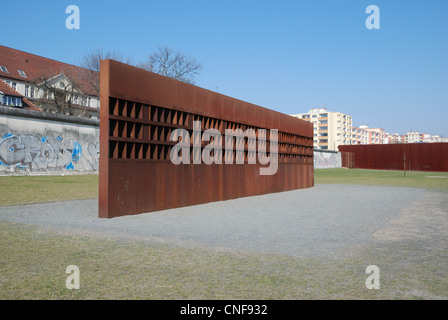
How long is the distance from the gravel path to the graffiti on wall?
1039 cm

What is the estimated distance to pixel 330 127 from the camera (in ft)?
499

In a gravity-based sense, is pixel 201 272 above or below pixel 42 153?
below

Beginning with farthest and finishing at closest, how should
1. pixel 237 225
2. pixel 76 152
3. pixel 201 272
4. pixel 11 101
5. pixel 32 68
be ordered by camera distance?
pixel 32 68
pixel 11 101
pixel 76 152
pixel 237 225
pixel 201 272

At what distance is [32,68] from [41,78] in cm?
1546

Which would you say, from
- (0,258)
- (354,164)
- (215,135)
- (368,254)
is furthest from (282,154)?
(354,164)

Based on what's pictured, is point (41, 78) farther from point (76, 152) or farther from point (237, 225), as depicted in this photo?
point (237, 225)

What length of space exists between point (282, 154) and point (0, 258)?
48.8 feet

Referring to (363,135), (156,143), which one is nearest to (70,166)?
(156,143)

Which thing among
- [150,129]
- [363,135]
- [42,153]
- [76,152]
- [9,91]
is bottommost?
[42,153]

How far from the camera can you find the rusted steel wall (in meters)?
54.1

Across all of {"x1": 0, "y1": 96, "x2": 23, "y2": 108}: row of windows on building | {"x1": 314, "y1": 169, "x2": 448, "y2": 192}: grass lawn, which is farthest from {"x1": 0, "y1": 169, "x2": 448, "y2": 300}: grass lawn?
{"x1": 0, "y1": 96, "x2": 23, "y2": 108}: row of windows on building

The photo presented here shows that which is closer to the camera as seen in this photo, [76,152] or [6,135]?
[6,135]

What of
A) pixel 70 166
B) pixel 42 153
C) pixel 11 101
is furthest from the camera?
pixel 11 101
